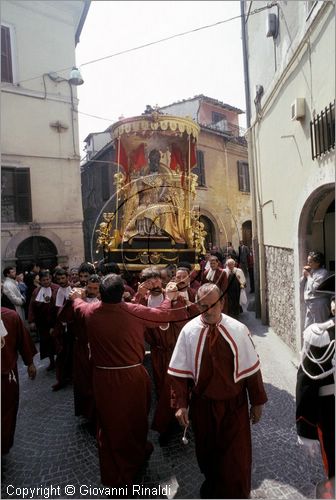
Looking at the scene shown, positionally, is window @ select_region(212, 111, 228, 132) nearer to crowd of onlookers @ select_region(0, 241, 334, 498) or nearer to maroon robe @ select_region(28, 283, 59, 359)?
crowd of onlookers @ select_region(0, 241, 334, 498)

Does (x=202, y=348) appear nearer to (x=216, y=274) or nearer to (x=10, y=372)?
(x=10, y=372)

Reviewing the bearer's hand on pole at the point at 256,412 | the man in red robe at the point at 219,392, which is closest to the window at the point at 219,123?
the man in red robe at the point at 219,392

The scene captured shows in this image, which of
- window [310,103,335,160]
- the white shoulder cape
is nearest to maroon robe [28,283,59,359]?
the white shoulder cape

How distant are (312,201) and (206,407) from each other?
3.70m

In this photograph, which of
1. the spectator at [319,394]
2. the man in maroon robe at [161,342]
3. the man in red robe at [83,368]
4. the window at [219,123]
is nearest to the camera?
the spectator at [319,394]

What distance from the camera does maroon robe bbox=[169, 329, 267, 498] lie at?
249 cm

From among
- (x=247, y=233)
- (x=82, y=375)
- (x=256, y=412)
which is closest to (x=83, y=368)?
(x=82, y=375)

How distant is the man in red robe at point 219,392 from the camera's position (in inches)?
98.7

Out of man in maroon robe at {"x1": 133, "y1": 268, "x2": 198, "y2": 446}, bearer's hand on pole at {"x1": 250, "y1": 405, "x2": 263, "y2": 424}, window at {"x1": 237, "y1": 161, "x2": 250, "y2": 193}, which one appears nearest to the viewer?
bearer's hand on pole at {"x1": 250, "y1": 405, "x2": 263, "y2": 424}

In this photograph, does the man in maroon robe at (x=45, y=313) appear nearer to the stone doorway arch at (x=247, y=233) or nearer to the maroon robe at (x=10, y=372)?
the maroon robe at (x=10, y=372)

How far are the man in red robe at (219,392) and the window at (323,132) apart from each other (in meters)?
2.78

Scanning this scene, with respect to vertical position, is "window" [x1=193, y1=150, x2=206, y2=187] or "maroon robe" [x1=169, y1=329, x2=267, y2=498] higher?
"window" [x1=193, y1=150, x2=206, y2=187]

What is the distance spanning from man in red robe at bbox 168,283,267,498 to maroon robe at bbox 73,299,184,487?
1.90ft

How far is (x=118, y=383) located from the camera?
3.04 meters
